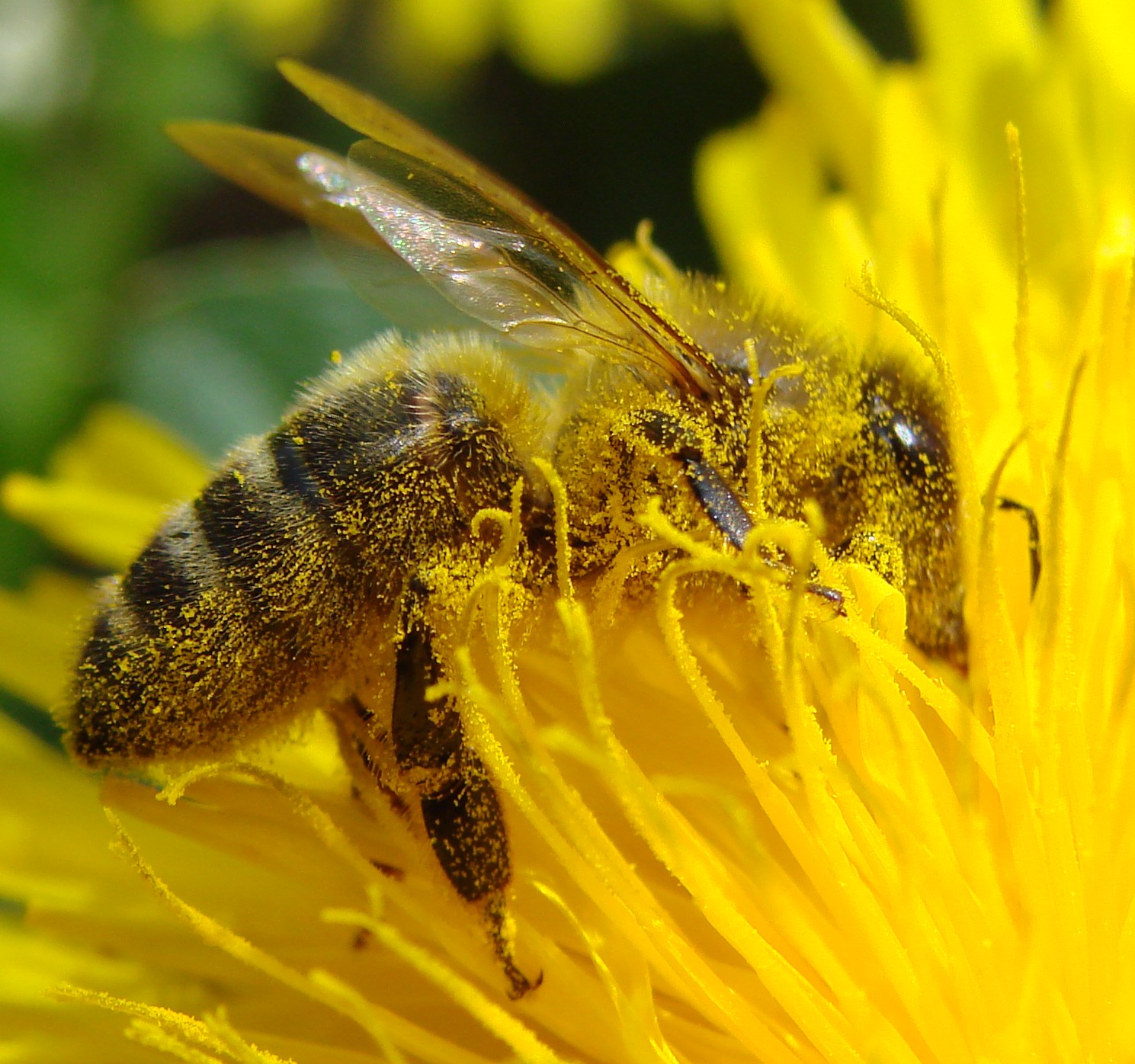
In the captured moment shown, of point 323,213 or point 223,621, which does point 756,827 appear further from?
point 323,213

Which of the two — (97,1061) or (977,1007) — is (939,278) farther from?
(97,1061)

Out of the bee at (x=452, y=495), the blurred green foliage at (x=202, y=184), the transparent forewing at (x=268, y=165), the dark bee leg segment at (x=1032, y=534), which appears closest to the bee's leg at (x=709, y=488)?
the bee at (x=452, y=495)

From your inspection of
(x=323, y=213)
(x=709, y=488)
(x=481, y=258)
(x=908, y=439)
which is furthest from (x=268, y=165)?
(x=908, y=439)

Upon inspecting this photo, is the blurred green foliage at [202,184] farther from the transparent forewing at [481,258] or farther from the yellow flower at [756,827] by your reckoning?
the transparent forewing at [481,258]

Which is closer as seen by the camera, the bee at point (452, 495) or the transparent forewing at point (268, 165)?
the bee at point (452, 495)

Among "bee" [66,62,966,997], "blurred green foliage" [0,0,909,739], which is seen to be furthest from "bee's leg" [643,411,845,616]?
"blurred green foliage" [0,0,909,739]

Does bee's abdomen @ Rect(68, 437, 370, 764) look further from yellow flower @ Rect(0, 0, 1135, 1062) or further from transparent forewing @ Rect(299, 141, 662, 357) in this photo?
transparent forewing @ Rect(299, 141, 662, 357)
